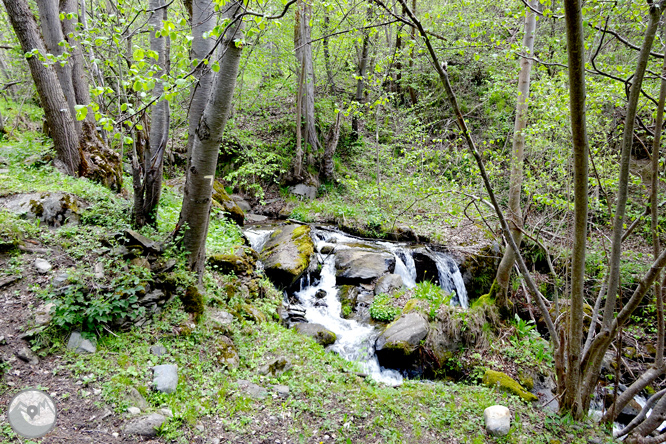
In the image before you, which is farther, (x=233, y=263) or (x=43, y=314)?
(x=233, y=263)

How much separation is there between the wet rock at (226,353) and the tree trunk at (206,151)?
96 cm

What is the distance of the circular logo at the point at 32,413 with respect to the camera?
7.66ft

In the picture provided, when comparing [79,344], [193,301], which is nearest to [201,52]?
[193,301]

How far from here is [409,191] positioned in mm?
9492

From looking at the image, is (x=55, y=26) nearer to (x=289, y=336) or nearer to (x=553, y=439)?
(x=289, y=336)

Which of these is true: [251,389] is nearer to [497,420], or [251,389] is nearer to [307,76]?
[497,420]

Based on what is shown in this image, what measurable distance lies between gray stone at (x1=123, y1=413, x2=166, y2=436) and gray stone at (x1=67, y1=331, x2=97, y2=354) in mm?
916

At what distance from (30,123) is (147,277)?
42.0 ft

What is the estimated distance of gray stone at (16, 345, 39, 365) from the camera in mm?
2842

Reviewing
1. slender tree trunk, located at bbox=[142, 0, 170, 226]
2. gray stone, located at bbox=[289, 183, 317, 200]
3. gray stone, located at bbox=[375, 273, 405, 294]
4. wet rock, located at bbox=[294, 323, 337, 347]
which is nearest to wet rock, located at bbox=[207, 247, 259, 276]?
slender tree trunk, located at bbox=[142, 0, 170, 226]

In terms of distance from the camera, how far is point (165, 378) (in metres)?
3.19

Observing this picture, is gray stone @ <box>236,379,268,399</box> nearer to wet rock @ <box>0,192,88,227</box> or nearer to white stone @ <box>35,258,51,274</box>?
white stone @ <box>35,258,51,274</box>

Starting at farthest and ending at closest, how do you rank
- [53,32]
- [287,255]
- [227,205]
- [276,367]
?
[227,205]
[287,255]
[53,32]
[276,367]

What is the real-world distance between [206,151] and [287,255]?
4.38 meters
